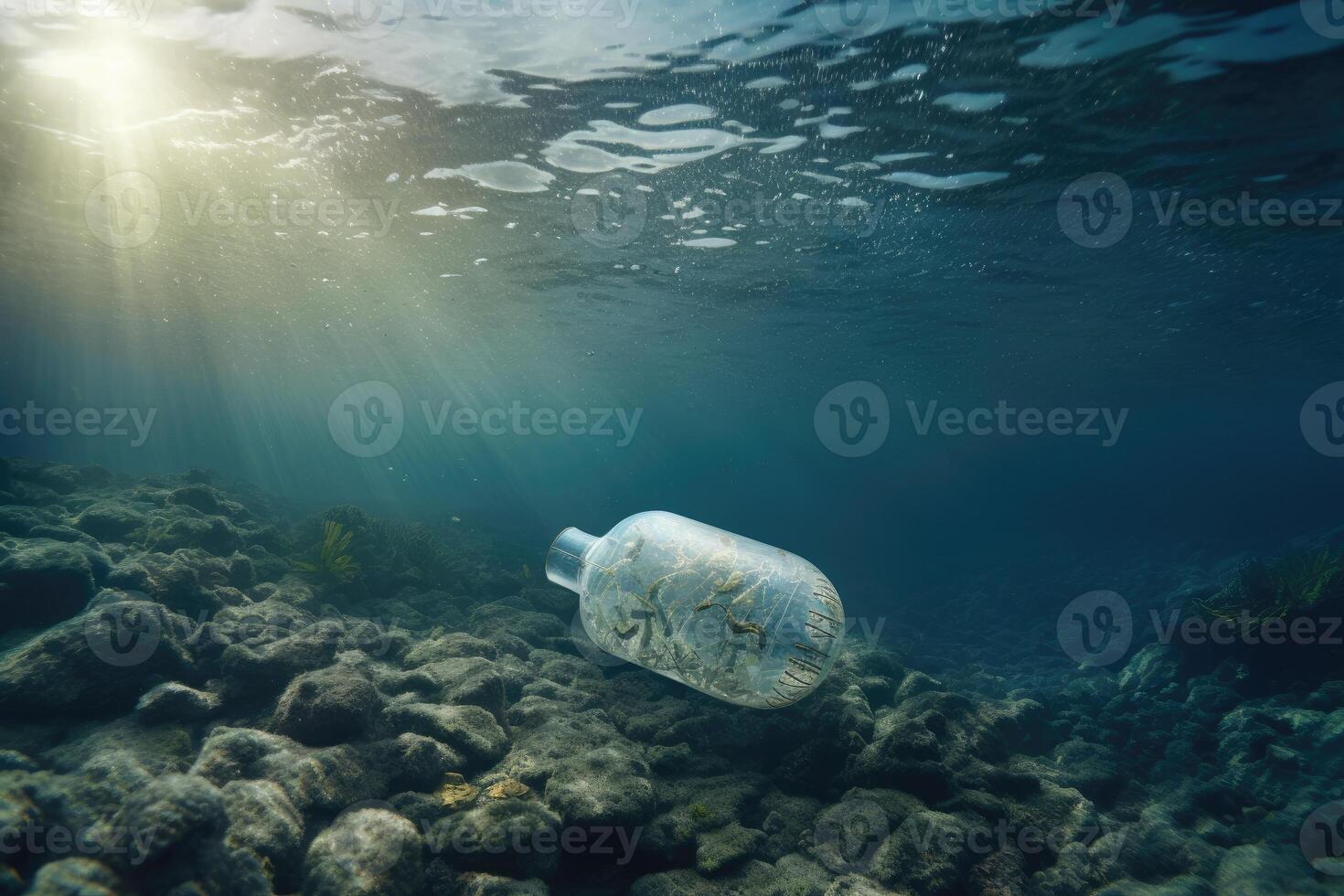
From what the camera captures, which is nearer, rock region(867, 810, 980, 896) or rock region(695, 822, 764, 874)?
rock region(867, 810, 980, 896)

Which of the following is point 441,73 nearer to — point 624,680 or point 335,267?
point 624,680

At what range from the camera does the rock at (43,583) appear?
254 inches

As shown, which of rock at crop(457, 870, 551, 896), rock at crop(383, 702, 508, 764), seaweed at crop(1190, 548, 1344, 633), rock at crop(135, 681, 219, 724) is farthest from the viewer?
seaweed at crop(1190, 548, 1344, 633)

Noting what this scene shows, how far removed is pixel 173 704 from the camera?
4.96 meters

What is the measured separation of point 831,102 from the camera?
9.24m

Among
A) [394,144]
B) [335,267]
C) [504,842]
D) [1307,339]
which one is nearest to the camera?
[504,842]

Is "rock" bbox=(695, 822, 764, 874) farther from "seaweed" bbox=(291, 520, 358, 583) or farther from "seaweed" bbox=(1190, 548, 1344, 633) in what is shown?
"seaweed" bbox=(1190, 548, 1344, 633)

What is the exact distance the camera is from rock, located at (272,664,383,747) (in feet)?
15.9

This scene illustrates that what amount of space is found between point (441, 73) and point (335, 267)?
1300cm

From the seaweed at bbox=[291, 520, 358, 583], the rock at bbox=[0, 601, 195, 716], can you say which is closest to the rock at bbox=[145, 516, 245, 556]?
the seaweed at bbox=[291, 520, 358, 583]

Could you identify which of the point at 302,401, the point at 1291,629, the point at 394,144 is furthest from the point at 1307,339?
the point at 302,401

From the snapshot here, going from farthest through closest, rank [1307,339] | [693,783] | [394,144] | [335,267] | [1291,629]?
[1307,339], [335,267], [394,144], [1291,629], [693,783]

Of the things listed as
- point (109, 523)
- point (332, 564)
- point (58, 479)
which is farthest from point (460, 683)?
point (58, 479)

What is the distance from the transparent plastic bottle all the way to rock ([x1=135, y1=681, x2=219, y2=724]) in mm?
3628
